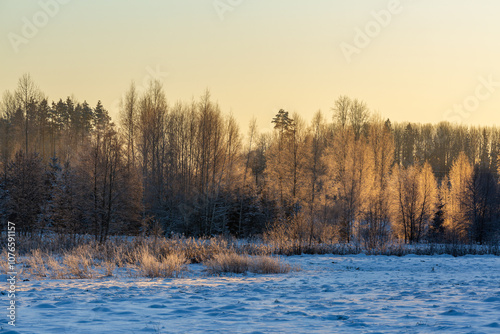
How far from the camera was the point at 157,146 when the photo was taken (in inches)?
1642

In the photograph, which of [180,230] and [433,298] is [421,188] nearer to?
[180,230]

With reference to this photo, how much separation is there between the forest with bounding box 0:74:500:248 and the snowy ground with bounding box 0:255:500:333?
14793 millimetres

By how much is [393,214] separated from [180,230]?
20288mm

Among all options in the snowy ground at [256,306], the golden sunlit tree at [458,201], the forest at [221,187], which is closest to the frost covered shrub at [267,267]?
the snowy ground at [256,306]

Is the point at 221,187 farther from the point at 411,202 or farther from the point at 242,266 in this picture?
the point at 242,266

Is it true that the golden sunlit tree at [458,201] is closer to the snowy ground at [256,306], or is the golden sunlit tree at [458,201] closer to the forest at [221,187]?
the forest at [221,187]

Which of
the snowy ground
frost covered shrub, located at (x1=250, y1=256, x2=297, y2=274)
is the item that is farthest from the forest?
the snowy ground

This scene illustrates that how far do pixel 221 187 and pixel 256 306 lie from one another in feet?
93.9

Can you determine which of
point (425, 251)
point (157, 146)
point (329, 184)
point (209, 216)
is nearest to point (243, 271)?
point (425, 251)

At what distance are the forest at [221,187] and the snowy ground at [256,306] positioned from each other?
582 inches

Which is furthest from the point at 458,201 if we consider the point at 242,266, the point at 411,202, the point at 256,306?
the point at 256,306

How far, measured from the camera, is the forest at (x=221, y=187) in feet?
92.3

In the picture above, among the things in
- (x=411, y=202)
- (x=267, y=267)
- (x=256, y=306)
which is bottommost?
(x=267, y=267)

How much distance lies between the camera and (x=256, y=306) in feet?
25.1
